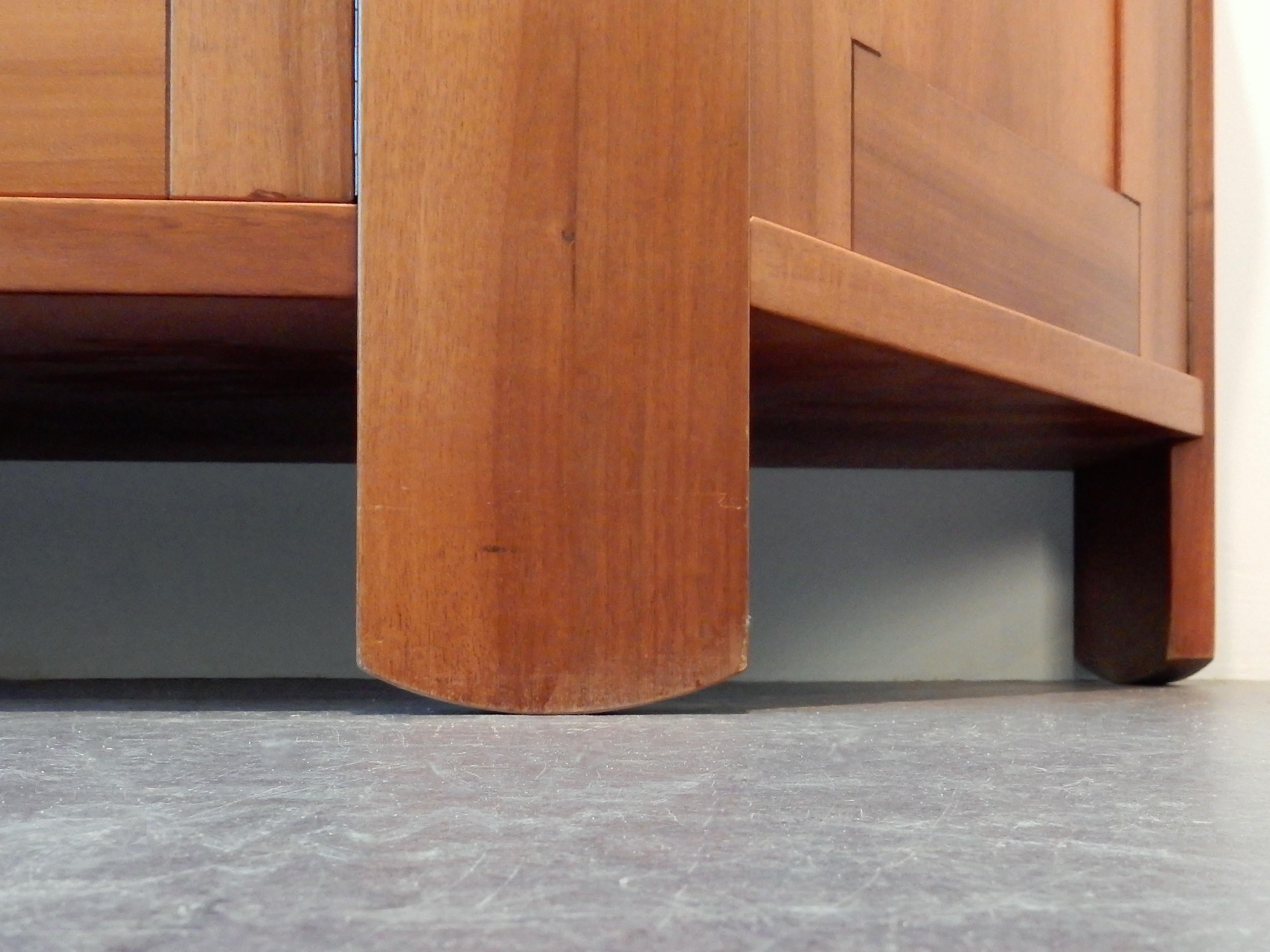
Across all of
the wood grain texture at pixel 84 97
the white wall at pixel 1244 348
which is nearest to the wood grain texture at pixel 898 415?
the white wall at pixel 1244 348

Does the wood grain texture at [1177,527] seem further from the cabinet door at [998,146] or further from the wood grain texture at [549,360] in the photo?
the wood grain texture at [549,360]

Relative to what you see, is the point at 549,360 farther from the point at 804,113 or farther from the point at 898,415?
the point at 898,415

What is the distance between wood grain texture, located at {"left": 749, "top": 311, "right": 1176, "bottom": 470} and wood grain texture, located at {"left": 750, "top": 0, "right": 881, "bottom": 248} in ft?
0.20

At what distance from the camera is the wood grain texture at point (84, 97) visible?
0.58 metres

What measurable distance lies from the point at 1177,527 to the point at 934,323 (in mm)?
405

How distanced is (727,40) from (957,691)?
501 mm

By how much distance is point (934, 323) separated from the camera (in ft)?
2.20

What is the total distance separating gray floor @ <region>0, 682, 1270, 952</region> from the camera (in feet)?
0.72

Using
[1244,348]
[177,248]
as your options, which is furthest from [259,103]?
[1244,348]

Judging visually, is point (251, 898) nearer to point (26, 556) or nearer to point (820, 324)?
point (820, 324)

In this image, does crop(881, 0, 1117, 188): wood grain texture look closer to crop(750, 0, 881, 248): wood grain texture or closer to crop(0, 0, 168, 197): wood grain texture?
crop(750, 0, 881, 248): wood grain texture

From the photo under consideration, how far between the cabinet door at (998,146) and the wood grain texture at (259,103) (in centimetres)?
20

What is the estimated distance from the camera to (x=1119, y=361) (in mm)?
829

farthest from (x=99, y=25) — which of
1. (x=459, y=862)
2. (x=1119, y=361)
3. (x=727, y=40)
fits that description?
(x=1119, y=361)
